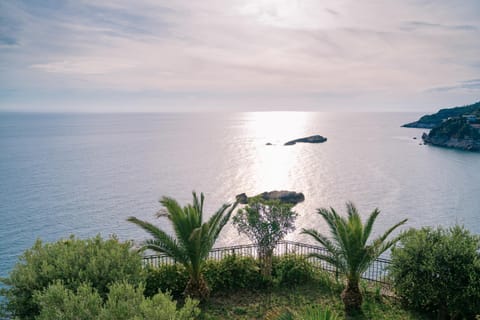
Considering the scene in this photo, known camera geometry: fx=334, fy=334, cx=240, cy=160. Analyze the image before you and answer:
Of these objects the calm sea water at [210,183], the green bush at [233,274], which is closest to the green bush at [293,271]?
the green bush at [233,274]

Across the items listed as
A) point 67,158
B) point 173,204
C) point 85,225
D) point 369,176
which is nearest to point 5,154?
point 67,158

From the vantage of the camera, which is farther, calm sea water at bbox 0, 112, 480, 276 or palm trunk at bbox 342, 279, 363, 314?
calm sea water at bbox 0, 112, 480, 276

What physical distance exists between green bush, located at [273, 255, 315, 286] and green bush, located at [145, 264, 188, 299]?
3.66m

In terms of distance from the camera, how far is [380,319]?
10711 mm

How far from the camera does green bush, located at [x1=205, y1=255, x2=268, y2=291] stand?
495 inches

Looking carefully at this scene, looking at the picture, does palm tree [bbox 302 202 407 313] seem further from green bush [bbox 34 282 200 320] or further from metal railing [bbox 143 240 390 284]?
green bush [bbox 34 282 200 320]

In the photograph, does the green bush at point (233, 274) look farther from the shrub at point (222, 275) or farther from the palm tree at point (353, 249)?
the palm tree at point (353, 249)

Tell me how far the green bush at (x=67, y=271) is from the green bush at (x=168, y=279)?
3.02 meters

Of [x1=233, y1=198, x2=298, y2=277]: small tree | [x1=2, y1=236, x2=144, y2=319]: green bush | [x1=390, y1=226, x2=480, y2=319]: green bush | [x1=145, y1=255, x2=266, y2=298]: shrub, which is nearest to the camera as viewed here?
[x1=2, y1=236, x2=144, y2=319]: green bush

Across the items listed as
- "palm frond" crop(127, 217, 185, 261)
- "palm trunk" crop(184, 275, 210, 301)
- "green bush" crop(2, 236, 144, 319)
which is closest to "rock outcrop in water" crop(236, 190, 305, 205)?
"palm trunk" crop(184, 275, 210, 301)

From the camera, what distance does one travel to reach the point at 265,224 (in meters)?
13.1

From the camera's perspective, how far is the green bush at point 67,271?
25.7 feet

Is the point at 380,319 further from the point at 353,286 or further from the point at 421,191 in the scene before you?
the point at 421,191

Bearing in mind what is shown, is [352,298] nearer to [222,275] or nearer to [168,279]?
[222,275]
